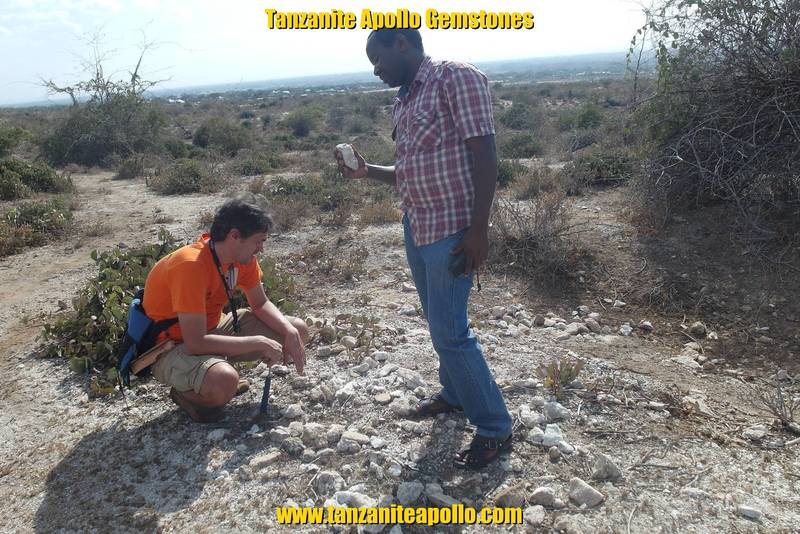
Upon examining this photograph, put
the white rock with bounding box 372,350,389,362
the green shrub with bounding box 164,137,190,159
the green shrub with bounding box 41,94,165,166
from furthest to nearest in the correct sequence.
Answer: the green shrub with bounding box 164,137,190,159, the green shrub with bounding box 41,94,165,166, the white rock with bounding box 372,350,389,362

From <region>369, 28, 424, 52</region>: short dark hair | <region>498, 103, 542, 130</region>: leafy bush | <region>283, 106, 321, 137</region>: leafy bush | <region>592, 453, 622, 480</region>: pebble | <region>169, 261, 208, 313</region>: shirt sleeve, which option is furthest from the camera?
<region>283, 106, 321, 137</region>: leafy bush

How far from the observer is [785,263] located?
4.22 meters

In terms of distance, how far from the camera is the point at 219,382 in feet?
8.26

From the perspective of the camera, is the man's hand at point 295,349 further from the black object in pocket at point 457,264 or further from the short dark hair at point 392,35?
the short dark hair at point 392,35

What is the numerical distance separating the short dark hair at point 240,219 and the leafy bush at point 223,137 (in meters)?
13.1

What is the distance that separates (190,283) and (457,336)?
3.65 feet

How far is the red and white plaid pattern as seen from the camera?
75.7 inches

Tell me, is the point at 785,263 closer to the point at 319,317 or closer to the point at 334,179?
the point at 319,317

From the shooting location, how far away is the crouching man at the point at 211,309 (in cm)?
240

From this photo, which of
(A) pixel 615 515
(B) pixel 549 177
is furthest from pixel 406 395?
(B) pixel 549 177

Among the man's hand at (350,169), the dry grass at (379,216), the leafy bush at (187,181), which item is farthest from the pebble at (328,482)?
the leafy bush at (187,181)

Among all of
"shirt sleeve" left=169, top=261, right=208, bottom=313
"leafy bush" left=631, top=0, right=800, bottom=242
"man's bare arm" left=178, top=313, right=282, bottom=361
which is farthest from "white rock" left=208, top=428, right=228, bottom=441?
"leafy bush" left=631, top=0, right=800, bottom=242

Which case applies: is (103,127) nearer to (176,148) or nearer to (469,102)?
(176,148)

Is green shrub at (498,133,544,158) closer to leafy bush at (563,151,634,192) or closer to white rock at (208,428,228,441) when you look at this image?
leafy bush at (563,151,634,192)
